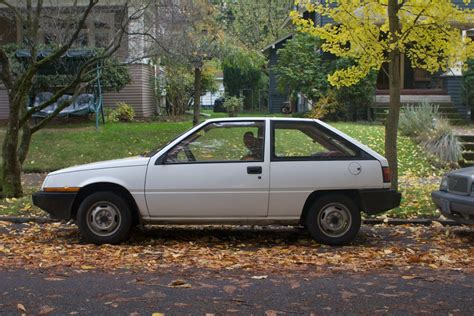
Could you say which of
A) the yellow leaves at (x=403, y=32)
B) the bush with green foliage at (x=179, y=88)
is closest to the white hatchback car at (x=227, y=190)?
the yellow leaves at (x=403, y=32)

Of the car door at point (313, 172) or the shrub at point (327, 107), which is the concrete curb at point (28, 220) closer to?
the car door at point (313, 172)

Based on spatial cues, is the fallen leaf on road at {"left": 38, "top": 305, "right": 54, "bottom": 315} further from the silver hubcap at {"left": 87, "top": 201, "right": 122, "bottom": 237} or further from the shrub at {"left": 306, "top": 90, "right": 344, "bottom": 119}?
the shrub at {"left": 306, "top": 90, "right": 344, "bottom": 119}

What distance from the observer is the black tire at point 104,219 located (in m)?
6.82

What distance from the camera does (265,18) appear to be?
41.4 meters

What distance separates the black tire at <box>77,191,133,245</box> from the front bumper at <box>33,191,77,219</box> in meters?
0.14

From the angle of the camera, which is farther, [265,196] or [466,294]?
[265,196]

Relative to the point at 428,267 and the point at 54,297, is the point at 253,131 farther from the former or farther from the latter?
the point at 54,297

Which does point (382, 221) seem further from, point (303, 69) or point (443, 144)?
point (303, 69)

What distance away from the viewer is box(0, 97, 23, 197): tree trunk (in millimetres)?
9688

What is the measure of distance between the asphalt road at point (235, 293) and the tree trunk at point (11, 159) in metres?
4.52

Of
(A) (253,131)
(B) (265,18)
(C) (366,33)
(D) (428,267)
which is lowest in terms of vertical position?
(D) (428,267)

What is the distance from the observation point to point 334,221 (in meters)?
6.90

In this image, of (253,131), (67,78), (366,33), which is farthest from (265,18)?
(253,131)

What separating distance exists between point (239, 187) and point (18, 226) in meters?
3.56
